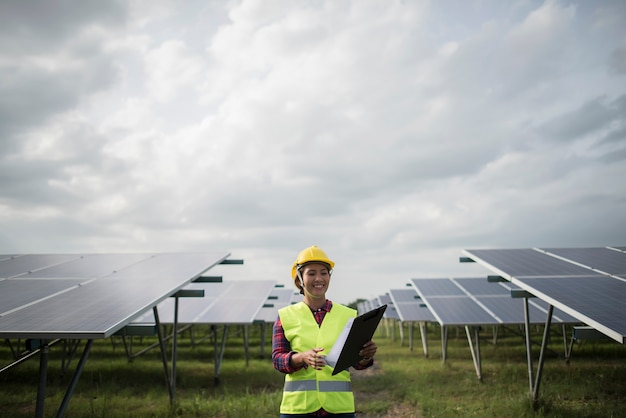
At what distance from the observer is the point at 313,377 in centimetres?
370

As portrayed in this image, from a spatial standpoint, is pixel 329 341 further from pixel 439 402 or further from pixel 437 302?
pixel 437 302

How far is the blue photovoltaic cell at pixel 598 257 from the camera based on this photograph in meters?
9.08

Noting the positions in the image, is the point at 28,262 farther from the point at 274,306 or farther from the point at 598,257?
the point at 598,257

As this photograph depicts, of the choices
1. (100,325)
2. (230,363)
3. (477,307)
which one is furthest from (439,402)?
(230,363)

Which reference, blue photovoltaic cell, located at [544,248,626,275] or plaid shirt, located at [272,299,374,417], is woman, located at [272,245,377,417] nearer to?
plaid shirt, located at [272,299,374,417]

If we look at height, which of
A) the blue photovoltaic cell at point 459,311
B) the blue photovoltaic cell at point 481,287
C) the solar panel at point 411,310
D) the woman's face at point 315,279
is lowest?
the solar panel at point 411,310

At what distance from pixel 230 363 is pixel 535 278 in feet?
36.8

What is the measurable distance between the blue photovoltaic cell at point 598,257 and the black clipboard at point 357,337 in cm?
726

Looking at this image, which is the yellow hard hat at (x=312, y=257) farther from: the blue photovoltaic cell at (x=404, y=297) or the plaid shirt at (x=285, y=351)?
the blue photovoltaic cell at (x=404, y=297)

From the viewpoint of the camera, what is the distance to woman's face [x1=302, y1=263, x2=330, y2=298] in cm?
379

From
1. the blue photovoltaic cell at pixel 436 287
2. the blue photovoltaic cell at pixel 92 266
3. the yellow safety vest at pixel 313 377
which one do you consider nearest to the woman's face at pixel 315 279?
the yellow safety vest at pixel 313 377

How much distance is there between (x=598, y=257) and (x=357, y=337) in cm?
908

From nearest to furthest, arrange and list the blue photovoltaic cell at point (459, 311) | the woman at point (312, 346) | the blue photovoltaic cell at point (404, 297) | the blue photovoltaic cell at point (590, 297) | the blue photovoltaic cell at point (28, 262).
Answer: the woman at point (312, 346)
the blue photovoltaic cell at point (590, 297)
the blue photovoltaic cell at point (28, 262)
the blue photovoltaic cell at point (459, 311)
the blue photovoltaic cell at point (404, 297)

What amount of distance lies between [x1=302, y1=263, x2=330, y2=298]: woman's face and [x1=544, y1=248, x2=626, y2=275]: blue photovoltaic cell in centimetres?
722
